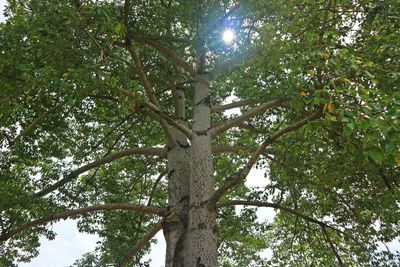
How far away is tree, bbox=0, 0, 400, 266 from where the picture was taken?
415 centimetres

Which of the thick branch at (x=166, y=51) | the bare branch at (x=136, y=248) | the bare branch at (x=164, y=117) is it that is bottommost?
the bare branch at (x=136, y=248)

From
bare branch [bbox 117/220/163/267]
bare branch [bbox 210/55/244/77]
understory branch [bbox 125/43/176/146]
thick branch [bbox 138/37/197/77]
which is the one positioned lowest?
bare branch [bbox 117/220/163/267]

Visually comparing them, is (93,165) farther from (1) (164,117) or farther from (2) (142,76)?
(2) (142,76)

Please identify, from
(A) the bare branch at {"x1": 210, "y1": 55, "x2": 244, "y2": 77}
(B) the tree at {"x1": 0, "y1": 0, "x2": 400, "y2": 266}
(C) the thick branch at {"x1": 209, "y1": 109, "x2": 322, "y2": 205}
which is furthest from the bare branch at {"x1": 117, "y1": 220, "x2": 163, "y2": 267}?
(A) the bare branch at {"x1": 210, "y1": 55, "x2": 244, "y2": 77}

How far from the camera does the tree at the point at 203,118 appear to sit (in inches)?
163

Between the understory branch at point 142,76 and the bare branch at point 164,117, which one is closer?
the bare branch at point 164,117

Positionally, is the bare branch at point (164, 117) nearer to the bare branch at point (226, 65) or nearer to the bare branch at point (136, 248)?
the bare branch at point (226, 65)

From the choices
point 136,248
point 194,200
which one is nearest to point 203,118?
point 194,200

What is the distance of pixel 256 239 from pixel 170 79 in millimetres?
5135

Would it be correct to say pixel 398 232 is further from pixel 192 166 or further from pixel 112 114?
pixel 112 114

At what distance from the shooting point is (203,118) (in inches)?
286

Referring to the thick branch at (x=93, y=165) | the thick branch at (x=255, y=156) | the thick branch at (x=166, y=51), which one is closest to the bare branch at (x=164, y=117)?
the thick branch at (x=93, y=165)

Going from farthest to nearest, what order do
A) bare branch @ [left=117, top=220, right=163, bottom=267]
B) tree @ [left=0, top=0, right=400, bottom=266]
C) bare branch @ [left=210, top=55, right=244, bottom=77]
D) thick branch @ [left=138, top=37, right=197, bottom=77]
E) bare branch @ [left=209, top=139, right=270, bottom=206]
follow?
thick branch @ [left=138, top=37, right=197, bottom=77]
bare branch @ [left=210, top=55, right=244, bottom=77]
bare branch @ [left=117, top=220, right=163, bottom=267]
bare branch @ [left=209, top=139, right=270, bottom=206]
tree @ [left=0, top=0, right=400, bottom=266]

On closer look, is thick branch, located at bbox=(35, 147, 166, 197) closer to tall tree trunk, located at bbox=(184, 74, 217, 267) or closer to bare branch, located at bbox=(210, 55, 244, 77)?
tall tree trunk, located at bbox=(184, 74, 217, 267)
